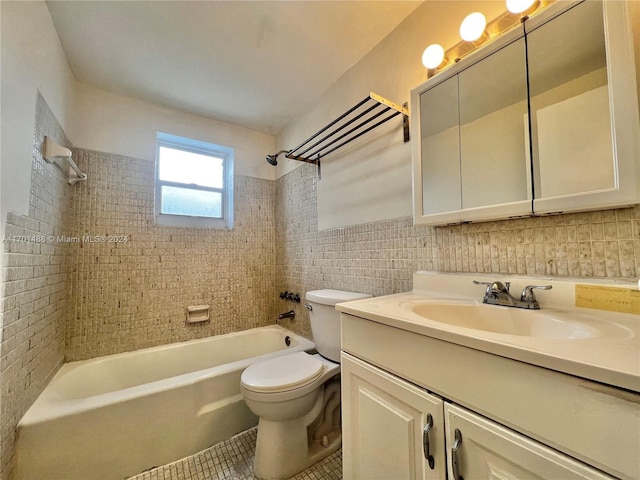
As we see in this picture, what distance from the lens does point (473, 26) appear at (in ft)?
3.23

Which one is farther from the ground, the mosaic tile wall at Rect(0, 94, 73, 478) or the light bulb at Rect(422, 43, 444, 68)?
the light bulb at Rect(422, 43, 444, 68)

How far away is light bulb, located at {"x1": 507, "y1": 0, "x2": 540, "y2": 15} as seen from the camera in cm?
87

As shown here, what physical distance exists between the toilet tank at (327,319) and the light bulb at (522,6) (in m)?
1.33

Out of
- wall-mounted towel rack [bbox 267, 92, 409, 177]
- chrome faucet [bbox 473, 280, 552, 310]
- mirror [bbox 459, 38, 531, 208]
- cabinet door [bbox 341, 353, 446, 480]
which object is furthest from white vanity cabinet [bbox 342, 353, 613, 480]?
wall-mounted towel rack [bbox 267, 92, 409, 177]

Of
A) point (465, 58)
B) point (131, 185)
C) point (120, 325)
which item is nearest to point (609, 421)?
point (465, 58)

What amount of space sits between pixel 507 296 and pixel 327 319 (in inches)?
35.7

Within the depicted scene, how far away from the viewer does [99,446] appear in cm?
115

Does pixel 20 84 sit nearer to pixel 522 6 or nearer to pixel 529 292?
pixel 522 6

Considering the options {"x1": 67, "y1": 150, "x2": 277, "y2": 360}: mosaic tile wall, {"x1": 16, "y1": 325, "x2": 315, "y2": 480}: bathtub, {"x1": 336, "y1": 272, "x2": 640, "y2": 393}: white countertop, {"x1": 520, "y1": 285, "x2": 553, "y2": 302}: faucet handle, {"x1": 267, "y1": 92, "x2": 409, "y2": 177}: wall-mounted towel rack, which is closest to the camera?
{"x1": 336, "y1": 272, "x2": 640, "y2": 393}: white countertop

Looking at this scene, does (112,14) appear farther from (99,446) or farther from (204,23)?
(99,446)

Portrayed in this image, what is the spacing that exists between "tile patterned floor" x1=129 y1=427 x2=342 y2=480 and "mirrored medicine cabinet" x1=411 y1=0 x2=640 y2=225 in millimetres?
1292

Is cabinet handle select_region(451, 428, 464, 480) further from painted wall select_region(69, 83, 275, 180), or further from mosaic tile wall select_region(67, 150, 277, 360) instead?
painted wall select_region(69, 83, 275, 180)

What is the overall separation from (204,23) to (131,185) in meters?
1.22

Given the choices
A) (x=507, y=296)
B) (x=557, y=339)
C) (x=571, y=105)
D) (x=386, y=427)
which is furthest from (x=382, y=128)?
(x=386, y=427)
